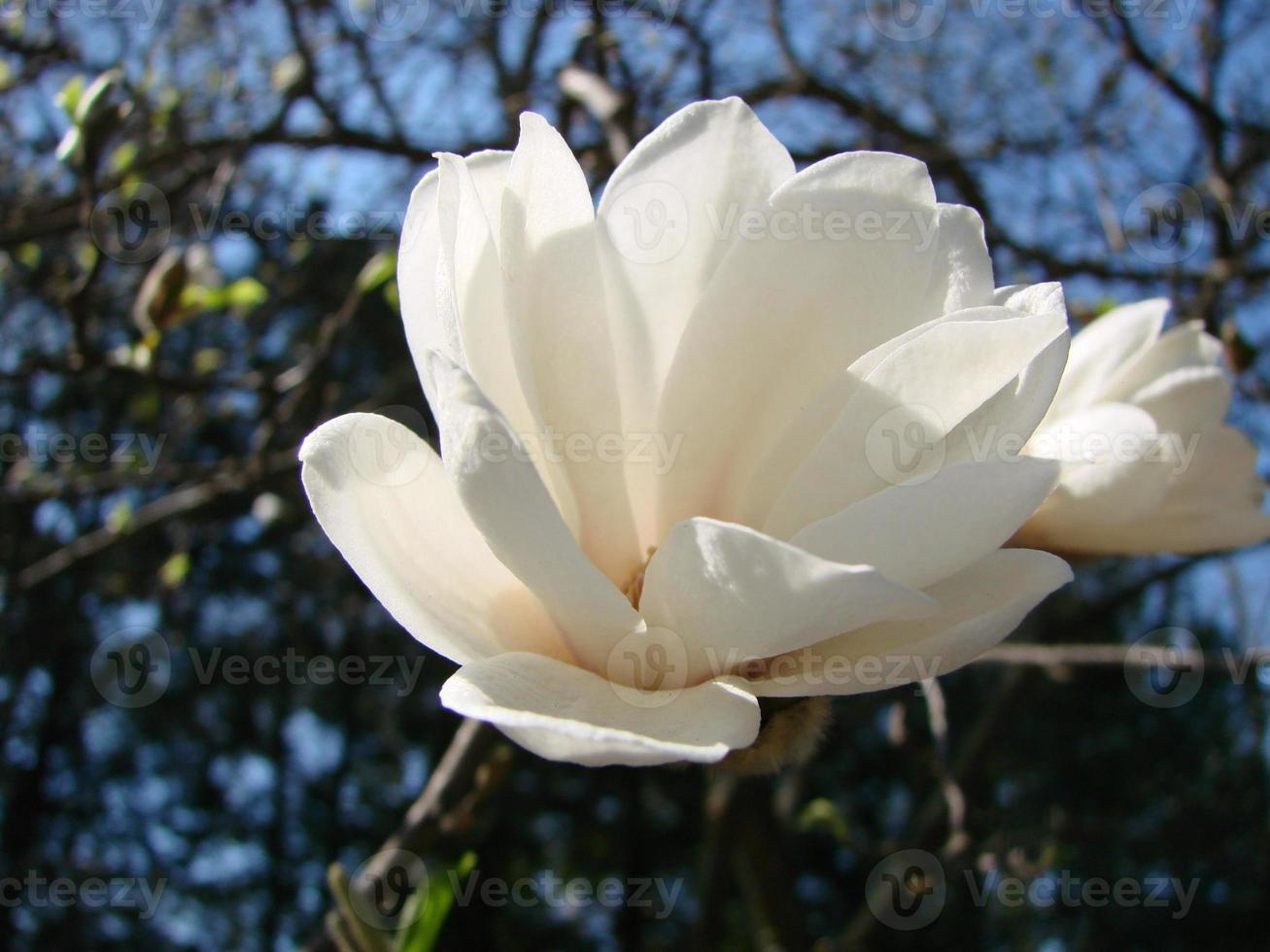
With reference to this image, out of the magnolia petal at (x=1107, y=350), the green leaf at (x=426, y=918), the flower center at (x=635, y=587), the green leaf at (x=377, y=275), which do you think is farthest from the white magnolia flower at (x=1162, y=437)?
the green leaf at (x=377, y=275)

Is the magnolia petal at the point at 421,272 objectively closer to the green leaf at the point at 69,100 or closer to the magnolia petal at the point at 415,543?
the magnolia petal at the point at 415,543

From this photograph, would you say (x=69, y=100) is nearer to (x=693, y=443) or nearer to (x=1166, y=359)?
(x=693, y=443)

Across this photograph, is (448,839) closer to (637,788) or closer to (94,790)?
(637,788)

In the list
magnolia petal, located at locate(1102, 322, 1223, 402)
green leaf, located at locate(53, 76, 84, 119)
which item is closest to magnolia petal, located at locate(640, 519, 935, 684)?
magnolia petal, located at locate(1102, 322, 1223, 402)

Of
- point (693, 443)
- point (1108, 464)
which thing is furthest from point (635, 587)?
point (1108, 464)

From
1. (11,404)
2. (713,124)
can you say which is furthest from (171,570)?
(11,404)

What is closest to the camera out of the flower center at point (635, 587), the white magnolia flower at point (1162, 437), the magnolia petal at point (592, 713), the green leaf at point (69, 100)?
the magnolia petal at point (592, 713)
